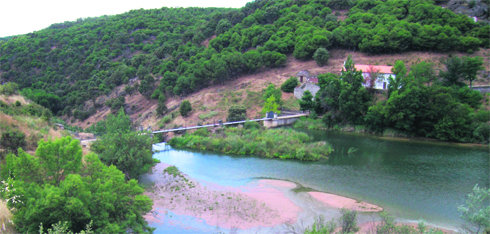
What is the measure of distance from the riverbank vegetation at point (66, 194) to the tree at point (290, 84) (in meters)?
39.6

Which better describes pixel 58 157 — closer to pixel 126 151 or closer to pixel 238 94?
pixel 126 151

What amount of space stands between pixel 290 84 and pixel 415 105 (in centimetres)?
1981

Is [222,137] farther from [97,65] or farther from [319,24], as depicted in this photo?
[97,65]

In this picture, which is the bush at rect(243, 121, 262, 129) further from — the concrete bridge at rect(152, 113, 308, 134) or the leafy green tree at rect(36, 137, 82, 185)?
the leafy green tree at rect(36, 137, 82, 185)

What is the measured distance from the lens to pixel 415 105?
36000 millimetres

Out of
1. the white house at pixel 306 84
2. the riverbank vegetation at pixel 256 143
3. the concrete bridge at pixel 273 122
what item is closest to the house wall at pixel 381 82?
the white house at pixel 306 84

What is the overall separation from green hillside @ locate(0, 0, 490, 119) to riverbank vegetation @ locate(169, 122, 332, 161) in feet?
61.4

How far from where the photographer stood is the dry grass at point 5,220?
1166 cm

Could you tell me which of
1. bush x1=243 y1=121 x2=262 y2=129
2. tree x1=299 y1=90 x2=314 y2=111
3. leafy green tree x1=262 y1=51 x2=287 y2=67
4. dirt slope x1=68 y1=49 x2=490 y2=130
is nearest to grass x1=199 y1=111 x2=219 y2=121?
dirt slope x1=68 y1=49 x2=490 y2=130

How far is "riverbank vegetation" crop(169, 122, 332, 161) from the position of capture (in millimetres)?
31344

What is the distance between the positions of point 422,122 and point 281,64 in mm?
29258

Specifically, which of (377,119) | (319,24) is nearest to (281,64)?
(319,24)

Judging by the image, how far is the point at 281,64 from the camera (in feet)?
198

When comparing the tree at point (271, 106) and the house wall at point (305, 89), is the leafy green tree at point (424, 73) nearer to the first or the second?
the house wall at point (305, 89)
